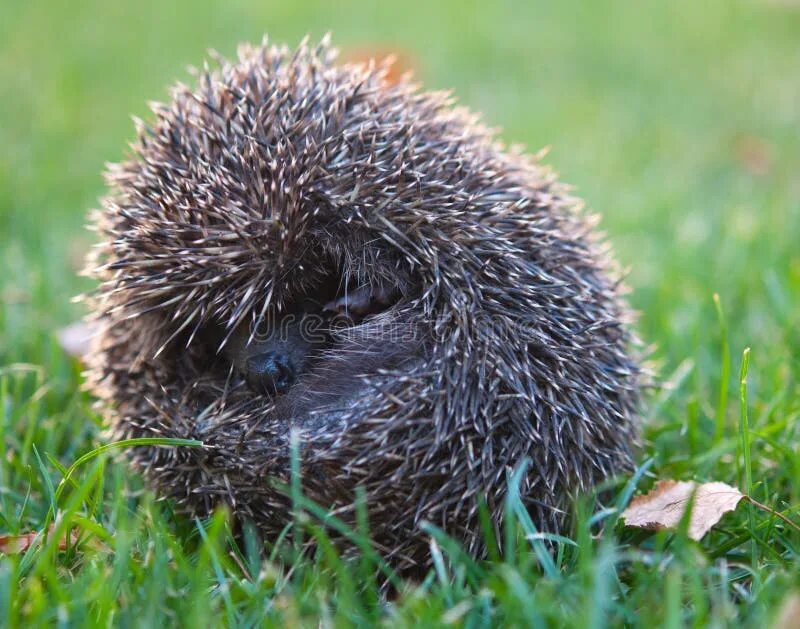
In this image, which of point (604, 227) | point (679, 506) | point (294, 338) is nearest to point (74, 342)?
point (294, 338)

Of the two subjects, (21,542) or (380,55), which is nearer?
(21,542)

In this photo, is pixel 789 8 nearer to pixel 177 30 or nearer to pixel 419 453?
pixel 177 30

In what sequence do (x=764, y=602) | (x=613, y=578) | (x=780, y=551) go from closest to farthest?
(x=764, y=602) < (x=613, y=578) < (x=780, y=551)

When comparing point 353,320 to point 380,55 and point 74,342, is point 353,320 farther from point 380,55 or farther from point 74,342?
point 380,55

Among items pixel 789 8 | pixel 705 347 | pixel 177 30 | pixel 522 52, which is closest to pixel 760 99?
pixel 522 52

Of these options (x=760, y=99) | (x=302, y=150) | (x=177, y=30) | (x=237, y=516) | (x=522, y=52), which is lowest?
(x=237, y=516)
